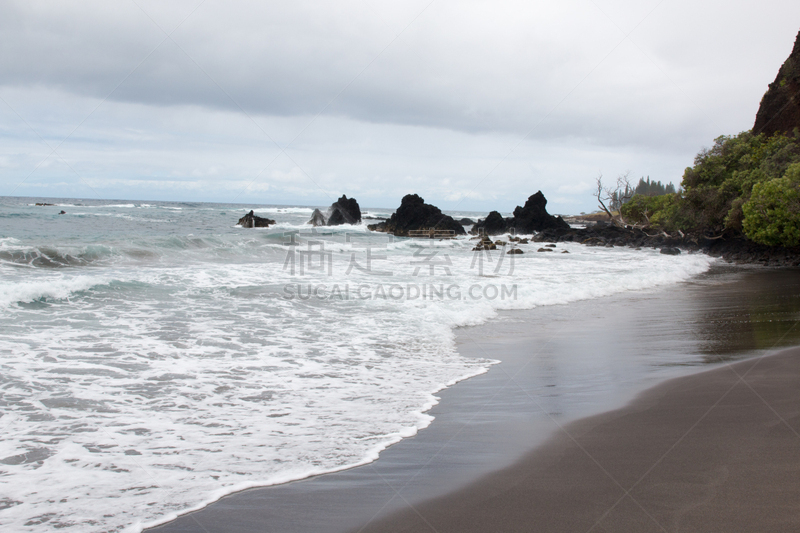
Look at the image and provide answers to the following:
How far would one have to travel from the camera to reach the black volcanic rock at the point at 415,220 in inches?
1799

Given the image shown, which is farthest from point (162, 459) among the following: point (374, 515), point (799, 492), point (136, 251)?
point (136, 251)

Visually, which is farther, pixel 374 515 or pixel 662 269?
pixel 662 269

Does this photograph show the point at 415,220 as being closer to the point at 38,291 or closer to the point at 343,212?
the point at 343,212

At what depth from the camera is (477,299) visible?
11391mm

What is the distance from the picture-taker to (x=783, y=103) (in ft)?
89.5

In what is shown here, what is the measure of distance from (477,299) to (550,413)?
23.1 feet

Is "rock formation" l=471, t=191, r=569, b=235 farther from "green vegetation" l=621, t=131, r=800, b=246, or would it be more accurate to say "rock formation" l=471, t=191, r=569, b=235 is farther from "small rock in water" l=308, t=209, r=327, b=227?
"small rock in water" l=308, t=209, r=327, b=227

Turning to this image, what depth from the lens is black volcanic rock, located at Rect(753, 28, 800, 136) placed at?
1029 inches

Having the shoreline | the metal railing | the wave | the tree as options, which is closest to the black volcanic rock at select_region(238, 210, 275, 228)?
the metal railing

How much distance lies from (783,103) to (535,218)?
22787 millimetres

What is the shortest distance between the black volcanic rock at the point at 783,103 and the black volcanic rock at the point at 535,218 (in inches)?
788

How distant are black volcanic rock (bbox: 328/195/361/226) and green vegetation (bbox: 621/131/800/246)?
32048 millimetres

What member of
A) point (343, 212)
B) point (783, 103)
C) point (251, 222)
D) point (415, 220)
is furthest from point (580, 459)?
point (343, 212)

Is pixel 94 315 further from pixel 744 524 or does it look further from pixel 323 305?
pixel 744 524
